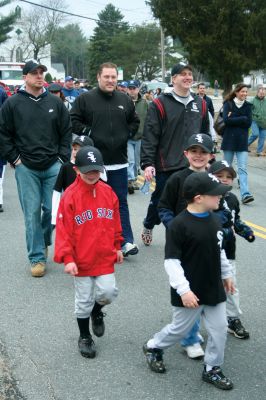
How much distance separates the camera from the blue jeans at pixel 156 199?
18.9 ft

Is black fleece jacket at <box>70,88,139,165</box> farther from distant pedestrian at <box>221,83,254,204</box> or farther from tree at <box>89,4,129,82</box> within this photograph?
tree at <box>89,4,129,82</box>

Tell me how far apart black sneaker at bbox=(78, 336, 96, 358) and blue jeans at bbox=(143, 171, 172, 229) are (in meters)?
2.04

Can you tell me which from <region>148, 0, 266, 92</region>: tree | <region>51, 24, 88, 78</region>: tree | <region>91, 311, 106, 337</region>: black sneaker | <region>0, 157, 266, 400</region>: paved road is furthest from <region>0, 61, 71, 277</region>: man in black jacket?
<region>51, 24, 88, 78</region>: tree

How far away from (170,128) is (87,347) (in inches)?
90.3

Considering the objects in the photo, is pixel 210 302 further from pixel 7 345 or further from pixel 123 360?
pixel 7 345

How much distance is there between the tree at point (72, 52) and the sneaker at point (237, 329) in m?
115

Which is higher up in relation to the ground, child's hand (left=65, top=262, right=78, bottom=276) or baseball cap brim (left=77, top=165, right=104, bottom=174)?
baseball cap brim (left=77, top=165, right=104, bottom=174)

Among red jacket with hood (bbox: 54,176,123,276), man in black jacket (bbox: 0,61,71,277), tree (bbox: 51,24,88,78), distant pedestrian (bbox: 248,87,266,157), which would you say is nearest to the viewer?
red jacket with hood (bbox: 54,176,123,276)

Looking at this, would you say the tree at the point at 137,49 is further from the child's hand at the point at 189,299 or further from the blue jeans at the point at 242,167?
the child's hand at the point at 189,299

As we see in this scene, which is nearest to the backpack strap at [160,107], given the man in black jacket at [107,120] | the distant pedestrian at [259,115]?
the man in black jacket at [107,120]

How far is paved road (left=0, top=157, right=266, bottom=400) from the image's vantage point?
144 inches

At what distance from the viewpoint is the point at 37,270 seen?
5.95 meters

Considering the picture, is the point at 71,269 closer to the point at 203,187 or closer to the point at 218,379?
the point at 203,187

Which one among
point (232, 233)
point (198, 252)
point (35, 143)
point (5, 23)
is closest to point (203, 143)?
point (232, 233)
